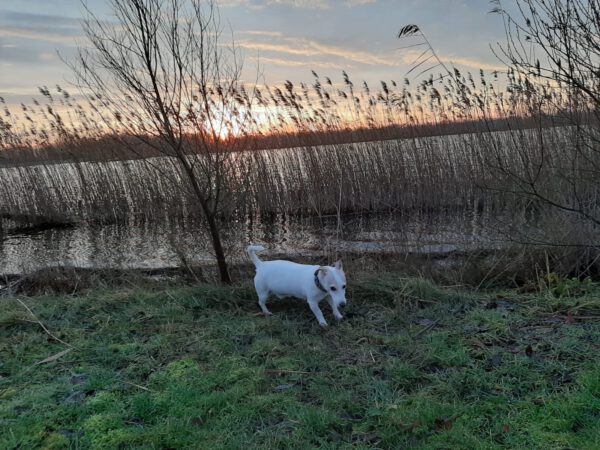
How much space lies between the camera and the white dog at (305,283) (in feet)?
12.5

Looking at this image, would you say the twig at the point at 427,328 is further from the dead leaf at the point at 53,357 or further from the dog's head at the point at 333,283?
the dead leaf at the point at 53,357

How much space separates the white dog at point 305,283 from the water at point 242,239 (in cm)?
221

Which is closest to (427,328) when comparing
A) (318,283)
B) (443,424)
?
(318,283)

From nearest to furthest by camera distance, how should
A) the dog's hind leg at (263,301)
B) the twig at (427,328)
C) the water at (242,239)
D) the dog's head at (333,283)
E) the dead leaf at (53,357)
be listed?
the dead leaf at (53,357) < the twig at (427,328) < the dog's head at (333,283) < the dog's hind leg at (263,301) < the water at (242,239)

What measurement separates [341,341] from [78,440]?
195cm

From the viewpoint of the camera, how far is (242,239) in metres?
8.15

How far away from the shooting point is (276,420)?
2.58 metres

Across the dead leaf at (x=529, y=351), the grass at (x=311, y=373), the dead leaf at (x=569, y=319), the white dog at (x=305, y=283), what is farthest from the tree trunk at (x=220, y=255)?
the dead leaf at (x=569, y=319)

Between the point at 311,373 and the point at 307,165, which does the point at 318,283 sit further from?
the point at 307,165

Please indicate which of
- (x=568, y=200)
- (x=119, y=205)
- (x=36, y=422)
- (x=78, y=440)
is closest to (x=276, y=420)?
(x=78, y=440)

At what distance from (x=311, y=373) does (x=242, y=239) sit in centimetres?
521

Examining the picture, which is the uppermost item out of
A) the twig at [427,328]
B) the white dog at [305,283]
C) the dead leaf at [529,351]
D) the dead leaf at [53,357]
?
the white dog at [305,283]

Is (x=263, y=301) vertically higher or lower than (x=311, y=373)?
higher

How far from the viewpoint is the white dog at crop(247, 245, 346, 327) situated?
3.81 m
